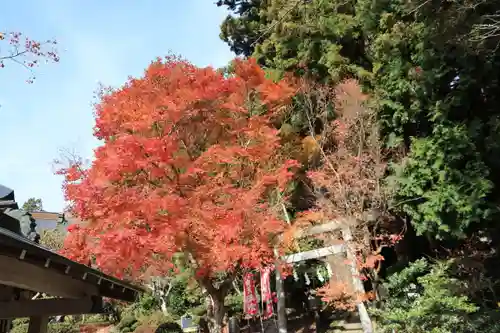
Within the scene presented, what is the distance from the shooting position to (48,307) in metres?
4.21

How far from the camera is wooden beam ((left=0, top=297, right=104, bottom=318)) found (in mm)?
3642

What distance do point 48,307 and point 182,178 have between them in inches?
210

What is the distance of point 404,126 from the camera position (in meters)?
10.0

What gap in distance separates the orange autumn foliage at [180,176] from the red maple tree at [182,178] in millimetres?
26

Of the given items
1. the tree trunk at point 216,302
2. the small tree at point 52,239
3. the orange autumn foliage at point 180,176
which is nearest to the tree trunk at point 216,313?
the tree trunk at point 216,302

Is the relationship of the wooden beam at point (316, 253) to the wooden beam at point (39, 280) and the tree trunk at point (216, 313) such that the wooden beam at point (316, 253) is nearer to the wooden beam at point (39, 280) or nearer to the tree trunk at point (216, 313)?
the tree trunk at point (216, 313)

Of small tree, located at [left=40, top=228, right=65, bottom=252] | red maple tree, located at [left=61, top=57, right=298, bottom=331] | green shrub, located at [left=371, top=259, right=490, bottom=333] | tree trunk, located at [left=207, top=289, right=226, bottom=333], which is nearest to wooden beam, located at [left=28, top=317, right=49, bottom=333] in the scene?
red maple tree, located at [left=61, top=57, right=298, bottom=331]

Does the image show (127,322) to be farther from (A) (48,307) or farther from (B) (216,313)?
(A) (48,307)

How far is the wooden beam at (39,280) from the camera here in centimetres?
322

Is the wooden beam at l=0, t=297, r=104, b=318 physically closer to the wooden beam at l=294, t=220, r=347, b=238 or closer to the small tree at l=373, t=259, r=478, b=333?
the small tree at l=373, t=259, r=478, b=333

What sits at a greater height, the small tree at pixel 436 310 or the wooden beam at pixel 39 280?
the wooden beam at pixel 39 280

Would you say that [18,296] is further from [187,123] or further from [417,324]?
[417,324]

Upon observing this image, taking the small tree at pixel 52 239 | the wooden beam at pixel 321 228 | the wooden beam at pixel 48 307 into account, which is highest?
the small tree at pixel 52 239

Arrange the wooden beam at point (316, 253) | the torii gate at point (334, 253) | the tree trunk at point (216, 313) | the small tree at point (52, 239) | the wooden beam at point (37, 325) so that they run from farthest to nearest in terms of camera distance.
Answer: the small tree at point (52, 239) → the wooden beam at point (316, 253) → the torii gate at point (334, 253) → the tree trunk at point (216, 313) → the wooden beam at point (37, 325)
